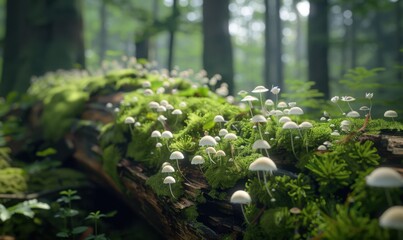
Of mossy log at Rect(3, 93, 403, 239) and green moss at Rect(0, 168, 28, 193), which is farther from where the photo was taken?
green moss at Rect(0, 168, 28, 193)

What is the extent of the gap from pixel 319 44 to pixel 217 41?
13.4ft

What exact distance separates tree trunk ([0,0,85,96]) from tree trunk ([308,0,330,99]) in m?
8.43

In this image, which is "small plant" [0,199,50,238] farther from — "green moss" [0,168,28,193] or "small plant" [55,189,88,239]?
"green moss" [0,168,28,193]

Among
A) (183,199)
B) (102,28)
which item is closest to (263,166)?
(183,199)

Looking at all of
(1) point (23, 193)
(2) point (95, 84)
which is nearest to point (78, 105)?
(2) point (95, 84)

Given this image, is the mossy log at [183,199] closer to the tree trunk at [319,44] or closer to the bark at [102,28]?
the tree trunk at [319,44]

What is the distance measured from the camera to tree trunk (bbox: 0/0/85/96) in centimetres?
1085

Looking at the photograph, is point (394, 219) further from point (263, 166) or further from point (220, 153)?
point (220, 153)

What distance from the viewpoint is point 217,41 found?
10.0m

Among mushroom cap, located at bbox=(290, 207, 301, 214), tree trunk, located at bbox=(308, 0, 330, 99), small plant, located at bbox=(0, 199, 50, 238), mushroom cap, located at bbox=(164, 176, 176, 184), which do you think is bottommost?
small plant, located at bbox=(0, 199, 50, 238)

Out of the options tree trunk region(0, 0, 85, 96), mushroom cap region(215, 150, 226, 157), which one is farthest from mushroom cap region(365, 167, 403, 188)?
tree trunk region(0, 0, 85, 96)

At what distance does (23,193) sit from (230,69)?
23.0ft

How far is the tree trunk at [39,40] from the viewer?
10852 mm

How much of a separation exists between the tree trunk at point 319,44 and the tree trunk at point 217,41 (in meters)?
3.35
